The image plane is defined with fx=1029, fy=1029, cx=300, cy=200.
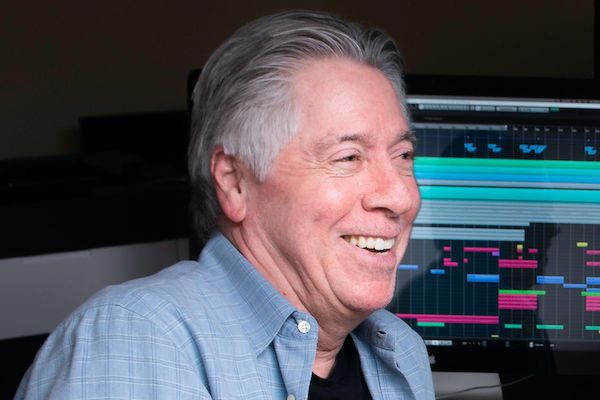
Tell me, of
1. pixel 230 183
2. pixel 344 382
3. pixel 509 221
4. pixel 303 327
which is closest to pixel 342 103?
pixel 230 183

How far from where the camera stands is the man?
115cm

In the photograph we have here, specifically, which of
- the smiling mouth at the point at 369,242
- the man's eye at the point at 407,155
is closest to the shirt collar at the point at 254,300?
the smiling mouth at the point at 369,242

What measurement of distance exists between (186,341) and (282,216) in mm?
187

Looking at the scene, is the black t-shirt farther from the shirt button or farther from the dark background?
the dark background

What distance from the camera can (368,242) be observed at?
1.23 meters

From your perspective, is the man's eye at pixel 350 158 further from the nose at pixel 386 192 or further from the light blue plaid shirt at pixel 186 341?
the light blue plaid shirt at pixel 186 341

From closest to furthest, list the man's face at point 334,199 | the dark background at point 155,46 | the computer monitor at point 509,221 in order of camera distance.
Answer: the man's face at point 334,199, the computer monitor at point 509,221, the dark background at point 155,46

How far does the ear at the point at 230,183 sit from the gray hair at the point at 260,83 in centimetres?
2

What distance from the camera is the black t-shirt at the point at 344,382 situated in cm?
129

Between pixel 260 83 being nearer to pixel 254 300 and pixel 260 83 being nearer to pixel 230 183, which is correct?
pixel 230 183

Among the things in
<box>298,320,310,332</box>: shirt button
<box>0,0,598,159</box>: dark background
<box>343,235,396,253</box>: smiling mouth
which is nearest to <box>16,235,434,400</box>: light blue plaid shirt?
<box>298,320,310,332</box>: shirt button

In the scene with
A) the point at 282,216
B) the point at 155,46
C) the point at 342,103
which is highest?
the point at 155,46

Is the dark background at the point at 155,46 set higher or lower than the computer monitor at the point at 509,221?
higher

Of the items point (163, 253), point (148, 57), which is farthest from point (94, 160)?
point (148, 57)
